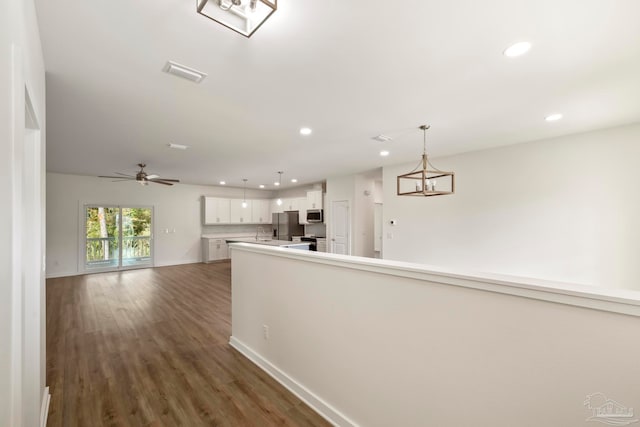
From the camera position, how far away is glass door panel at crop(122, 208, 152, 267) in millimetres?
7781

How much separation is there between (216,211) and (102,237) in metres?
3.13

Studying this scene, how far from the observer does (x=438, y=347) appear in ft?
4.85

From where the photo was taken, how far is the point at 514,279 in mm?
1256

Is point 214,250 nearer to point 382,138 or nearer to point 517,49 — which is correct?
point 382,138

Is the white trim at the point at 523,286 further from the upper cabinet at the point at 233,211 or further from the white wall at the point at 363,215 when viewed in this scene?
the upper cabinet at the point at 233,211

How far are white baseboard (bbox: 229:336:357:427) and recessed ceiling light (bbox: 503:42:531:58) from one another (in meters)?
2.85

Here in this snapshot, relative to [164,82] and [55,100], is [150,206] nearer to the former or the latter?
[55,100]

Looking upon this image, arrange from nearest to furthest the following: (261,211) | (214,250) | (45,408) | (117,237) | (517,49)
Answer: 1. (517,49)
2. (45,408)
3. (117,237)
4. (214,250)
5. (261,211)

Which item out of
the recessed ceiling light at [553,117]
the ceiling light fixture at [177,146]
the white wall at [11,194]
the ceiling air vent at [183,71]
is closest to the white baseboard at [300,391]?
the white wall at [11,194]

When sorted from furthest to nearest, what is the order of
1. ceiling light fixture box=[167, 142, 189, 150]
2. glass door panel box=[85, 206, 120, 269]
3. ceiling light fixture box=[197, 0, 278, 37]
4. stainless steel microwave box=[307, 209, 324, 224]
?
1. stainless steel microwave box=[307, 209, 324, 224]
2. glass door panel box=[85, 206, 120, 269]
3. ceiling light fixture box=[167, 142, 189, 150]
4. ceiling light fixture box=[197, 0, 278, 37]

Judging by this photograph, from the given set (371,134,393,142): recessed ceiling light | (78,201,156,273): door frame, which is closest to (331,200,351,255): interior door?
(371,134,393,142): recessed ceiling light

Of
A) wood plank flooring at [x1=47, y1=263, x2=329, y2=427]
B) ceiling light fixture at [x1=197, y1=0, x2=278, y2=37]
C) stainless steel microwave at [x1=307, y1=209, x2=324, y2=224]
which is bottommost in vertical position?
wood plank flooring at [x1=47, y1=263, x2=329, y2=427]

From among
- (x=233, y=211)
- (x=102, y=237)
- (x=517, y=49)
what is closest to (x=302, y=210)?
(x=233, y=211)

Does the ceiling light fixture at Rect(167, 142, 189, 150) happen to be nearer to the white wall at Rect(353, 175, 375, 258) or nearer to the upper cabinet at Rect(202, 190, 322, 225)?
the white wall at Rect(353, 175, 375, 258)
